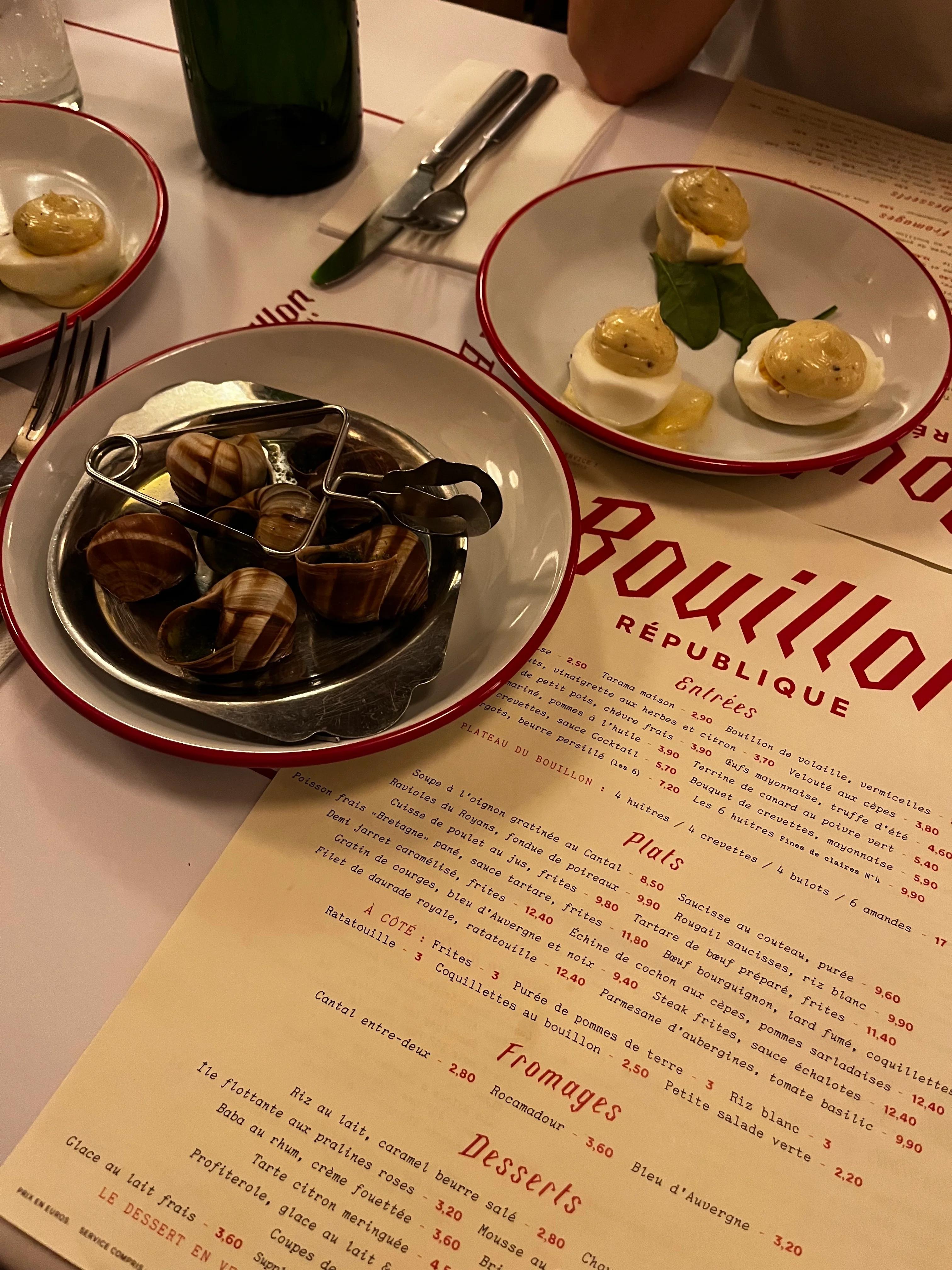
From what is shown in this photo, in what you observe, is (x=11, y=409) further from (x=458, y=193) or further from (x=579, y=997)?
(x=579, y=997)

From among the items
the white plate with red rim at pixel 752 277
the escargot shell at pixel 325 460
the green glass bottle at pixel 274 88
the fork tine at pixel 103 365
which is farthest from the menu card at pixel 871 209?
the fork tine at pixel 103 365

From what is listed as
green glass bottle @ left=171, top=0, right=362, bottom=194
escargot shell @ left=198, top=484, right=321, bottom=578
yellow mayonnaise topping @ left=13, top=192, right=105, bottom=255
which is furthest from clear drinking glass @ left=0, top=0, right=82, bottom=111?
escargot shell @ left=198, top=484, right=321, bottom=578

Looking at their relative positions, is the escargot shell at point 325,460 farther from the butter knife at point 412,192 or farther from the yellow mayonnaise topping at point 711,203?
the yellow mayonnaise topping at point 711,203

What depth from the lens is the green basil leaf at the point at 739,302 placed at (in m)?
0.76

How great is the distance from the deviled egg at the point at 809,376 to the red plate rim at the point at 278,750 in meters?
0.23

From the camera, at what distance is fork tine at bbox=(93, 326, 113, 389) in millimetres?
667

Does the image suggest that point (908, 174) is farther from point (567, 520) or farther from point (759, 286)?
point (567, 520)

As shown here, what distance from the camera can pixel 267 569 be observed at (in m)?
0.52

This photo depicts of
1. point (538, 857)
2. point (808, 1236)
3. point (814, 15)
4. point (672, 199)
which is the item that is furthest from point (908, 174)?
point (808, 1236)

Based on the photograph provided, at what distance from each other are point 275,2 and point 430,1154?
861 mm

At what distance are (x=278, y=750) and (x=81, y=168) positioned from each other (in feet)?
2.23

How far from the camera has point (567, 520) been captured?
56 centimetres

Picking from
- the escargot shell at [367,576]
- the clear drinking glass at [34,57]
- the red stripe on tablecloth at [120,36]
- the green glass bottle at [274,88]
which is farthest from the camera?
the red stripe on tablecloth at [120,36]

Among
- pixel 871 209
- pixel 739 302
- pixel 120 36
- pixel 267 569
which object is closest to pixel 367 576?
pixel 267 569
